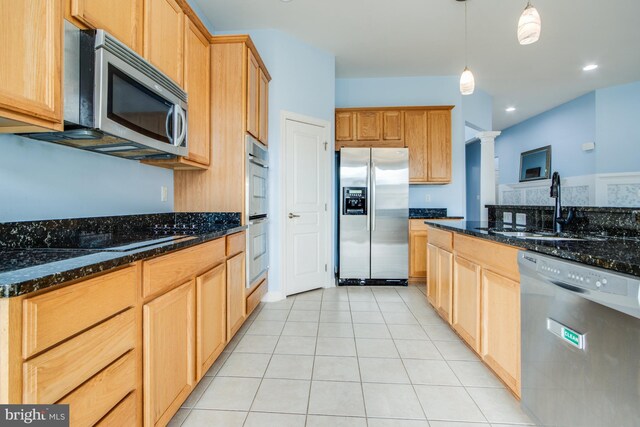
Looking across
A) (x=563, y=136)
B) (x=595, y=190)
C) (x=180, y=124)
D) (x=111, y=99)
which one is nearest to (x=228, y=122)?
(x=180, y=124)

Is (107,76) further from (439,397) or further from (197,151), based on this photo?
(439,397)

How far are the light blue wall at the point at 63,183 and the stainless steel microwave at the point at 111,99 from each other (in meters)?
0.08

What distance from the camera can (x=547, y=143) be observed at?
21.6ft

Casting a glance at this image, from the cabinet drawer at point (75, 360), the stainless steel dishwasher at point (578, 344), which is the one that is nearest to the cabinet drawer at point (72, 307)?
the cabinet drawer at point (75, 360)

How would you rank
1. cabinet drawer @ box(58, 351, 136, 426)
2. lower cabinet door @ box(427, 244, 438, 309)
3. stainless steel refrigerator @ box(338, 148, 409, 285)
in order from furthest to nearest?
stainless steel refrigerator @ box(338, 148, 409, 285) → lower cabinet door @ box(427, 244, 438, 309) → cabinet drawer @ box(58, 351, 136, 426)

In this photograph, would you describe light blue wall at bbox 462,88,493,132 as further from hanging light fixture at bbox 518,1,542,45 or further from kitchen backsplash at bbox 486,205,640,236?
kitchen backsplash at bbox 486,205,640,236

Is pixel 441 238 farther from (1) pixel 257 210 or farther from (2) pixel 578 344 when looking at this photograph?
(1) pixel 257 210

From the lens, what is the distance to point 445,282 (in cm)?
250

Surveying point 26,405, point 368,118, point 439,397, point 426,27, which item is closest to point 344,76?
point 368,118

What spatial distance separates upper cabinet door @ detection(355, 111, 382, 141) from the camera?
13.8 ft

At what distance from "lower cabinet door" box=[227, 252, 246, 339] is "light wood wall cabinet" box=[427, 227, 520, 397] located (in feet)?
5.30

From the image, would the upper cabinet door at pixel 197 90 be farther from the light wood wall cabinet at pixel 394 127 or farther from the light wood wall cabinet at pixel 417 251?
the light wood wall cabinet at pixel 417 251

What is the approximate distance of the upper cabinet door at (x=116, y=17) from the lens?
119 centimetres

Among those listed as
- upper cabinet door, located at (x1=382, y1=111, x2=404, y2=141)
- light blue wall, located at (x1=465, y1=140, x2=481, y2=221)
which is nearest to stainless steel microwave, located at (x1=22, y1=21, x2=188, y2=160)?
upper cabinet door, located at (x1=382, y1=111, x2=404, y2=141)
